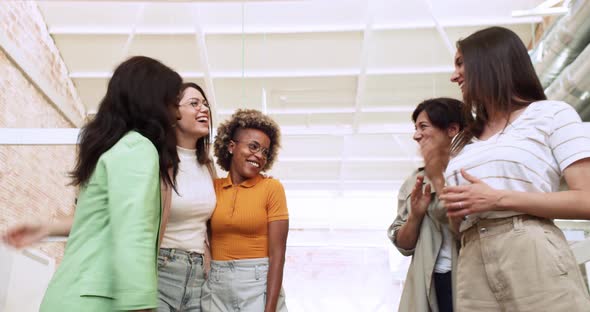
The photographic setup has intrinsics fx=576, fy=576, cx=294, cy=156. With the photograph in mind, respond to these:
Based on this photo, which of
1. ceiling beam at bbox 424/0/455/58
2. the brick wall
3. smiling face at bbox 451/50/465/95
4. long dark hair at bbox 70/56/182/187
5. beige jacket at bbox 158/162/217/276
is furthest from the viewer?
ceiling beam at bbox 424/0/455/58

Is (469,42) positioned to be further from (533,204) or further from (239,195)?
(239,195)

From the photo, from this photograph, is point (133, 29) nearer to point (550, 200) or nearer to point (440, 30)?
point (440, 30)

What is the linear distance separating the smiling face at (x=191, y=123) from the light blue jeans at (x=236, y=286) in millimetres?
494

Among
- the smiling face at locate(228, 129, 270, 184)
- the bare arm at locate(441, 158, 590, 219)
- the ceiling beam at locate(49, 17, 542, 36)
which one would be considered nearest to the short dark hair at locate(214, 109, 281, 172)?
the smiling face at locate(228, 129, 270, 184)

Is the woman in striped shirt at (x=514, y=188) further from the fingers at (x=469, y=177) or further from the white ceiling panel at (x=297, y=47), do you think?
the white ceiling panel at (x=297, y=47)

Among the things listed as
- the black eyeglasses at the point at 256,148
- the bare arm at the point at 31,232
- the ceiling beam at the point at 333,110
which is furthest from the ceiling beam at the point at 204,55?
the bare arm at the point at 31,232

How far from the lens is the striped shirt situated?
1377 millimetres

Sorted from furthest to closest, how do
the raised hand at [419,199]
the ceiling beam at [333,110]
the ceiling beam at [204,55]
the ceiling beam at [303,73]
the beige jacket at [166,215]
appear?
the ceiling beam at [333,110], the ceiling beam at [303,73], the ceiling beam at [204,55], the raised hand at [419,199], the beige jacket at [166,215]

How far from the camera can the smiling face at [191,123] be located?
227 centimetres

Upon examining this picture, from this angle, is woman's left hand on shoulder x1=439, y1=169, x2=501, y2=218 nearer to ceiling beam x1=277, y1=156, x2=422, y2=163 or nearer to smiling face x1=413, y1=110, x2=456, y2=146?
smiling face x1=413, y1=110, x2=456, y2=146

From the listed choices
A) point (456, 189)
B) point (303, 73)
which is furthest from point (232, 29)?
point (456, 189)

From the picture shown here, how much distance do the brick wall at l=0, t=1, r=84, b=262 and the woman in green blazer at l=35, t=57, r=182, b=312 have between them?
5.16 metres

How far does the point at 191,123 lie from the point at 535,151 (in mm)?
1325

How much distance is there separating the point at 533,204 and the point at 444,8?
23.1ft
